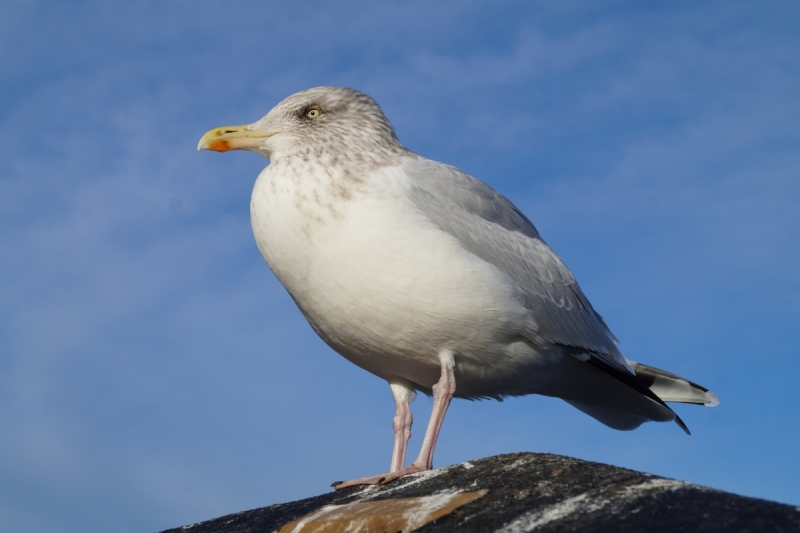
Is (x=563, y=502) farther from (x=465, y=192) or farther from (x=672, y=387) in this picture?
(x=672, y=387)

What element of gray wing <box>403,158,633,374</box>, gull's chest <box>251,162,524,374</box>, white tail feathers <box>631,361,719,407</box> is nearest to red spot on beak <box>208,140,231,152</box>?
gull's chest <box>251,162,524,374</box>

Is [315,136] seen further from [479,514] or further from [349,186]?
[479,514]

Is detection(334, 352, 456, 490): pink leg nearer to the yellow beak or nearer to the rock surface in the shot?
the rock surface

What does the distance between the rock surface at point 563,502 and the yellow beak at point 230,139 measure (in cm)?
307

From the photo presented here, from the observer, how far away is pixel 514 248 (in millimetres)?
6418

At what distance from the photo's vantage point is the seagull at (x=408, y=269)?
5.46m

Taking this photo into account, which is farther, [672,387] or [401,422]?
[672,387]

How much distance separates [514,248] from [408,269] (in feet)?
4.49

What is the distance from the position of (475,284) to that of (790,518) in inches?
108

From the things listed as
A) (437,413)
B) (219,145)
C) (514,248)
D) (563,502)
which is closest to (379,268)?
(437,413)

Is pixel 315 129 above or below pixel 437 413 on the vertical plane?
above

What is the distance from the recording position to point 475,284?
557 centimetres

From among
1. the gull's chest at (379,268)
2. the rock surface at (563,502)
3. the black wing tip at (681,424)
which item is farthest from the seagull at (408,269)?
the rock surface at (563,502)

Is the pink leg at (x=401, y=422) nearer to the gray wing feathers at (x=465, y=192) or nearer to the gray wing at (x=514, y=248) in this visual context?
the gray wing at (x=514, y=248)
